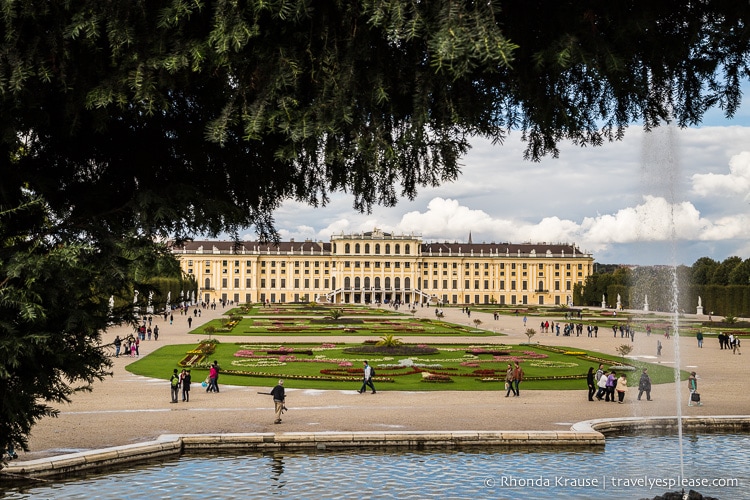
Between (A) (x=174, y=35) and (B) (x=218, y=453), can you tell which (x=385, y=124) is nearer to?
(A) (x=174, y=35)

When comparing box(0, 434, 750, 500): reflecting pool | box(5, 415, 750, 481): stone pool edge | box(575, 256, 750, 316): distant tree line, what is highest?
box(575, 256, 750, 316): distant tree line

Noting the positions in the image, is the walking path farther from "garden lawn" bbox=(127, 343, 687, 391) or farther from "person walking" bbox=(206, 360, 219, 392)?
"garden lawn" bbox=(127, 343, 687, 391)

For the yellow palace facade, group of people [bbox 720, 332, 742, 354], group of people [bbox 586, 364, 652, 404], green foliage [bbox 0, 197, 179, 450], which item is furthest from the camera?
the yellow palace facade

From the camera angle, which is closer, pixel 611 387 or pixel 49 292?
pixel 49 292

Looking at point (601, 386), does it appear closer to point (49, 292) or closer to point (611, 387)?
point (611, 387)

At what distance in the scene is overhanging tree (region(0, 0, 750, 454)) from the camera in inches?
143

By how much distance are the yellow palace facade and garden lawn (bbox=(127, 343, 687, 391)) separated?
307 feet

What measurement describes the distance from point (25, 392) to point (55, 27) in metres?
2.23

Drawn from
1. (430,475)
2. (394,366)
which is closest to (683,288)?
(394,366)

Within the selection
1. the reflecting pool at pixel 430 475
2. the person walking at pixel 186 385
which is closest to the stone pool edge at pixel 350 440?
the reflecting pool at pixel 430 475

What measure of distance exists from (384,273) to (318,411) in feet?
367

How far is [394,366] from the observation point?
24.7 metres

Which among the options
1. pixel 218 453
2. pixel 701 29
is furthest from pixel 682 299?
pixel 701 29

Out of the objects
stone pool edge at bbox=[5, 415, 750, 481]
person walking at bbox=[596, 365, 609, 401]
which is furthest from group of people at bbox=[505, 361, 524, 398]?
stone pool edge at bbox=[5, 415, 750, 481]
